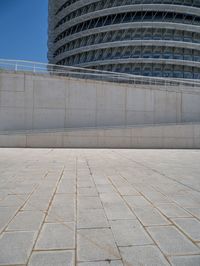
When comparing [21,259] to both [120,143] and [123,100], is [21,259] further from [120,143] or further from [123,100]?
[123,100]

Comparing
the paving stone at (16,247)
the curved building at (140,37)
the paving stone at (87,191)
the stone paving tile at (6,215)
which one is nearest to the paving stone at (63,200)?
the paving stone at (87,191)

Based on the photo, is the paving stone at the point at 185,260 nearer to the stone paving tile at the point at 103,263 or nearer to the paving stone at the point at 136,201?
the stone paving tile at the point at 103,263

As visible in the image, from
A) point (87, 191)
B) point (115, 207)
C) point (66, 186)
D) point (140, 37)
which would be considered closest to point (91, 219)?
point (115, 207)

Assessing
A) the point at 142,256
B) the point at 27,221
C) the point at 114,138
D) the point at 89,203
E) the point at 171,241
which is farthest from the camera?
the point at 114,138

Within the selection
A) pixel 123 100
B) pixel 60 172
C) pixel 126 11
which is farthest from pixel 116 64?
pixel 60 172

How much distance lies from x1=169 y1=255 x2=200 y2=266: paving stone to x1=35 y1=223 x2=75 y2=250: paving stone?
1.31 metres

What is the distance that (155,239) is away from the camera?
11.1 feet

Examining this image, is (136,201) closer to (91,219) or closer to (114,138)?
(91,219)

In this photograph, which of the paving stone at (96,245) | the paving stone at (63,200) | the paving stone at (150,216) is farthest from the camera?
the paving stone at (63,200)

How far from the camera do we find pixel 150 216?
429cm

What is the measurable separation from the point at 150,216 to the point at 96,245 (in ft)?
4.76

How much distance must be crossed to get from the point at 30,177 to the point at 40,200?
8.35 feet

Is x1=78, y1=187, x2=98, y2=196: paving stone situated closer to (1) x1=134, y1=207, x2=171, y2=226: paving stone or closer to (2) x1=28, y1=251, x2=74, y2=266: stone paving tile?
(1) x1=134, y1=207, x2=171, y2=226: paving stone

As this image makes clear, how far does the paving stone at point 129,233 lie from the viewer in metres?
3.31
